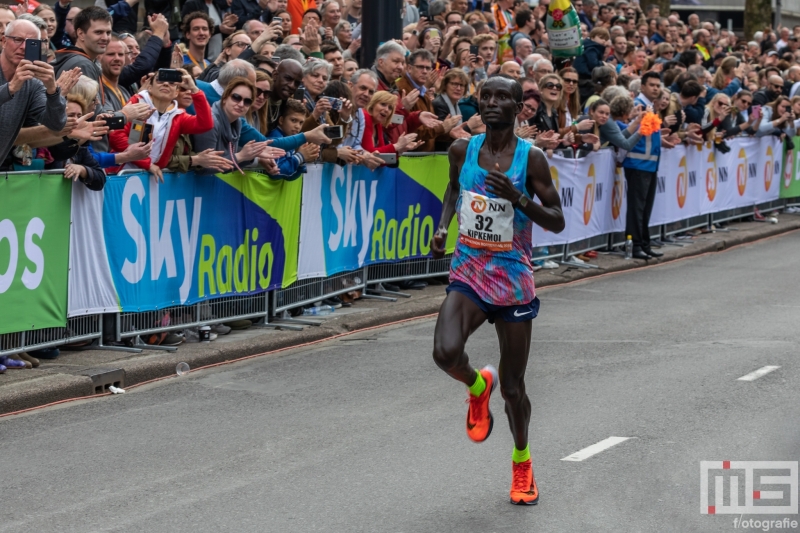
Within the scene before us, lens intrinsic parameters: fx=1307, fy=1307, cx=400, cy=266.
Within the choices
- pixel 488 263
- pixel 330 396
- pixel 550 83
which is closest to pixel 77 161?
pixel 330 396

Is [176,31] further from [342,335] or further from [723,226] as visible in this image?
[723,226]

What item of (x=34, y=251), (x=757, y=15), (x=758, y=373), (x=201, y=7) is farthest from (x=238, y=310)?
(x=757, y=15)

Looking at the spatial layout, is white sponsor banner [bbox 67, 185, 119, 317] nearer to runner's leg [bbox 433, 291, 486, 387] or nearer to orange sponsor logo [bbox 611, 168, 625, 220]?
runner's leg [bbox 433, 291, 486, 387]

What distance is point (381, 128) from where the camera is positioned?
42.7ft

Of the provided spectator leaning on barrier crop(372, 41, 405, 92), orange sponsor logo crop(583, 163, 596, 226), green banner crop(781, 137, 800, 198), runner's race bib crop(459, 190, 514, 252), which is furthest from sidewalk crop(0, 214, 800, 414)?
green banner crop(781, 137, 800, 198)

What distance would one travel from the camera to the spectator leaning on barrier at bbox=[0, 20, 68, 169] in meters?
8.62

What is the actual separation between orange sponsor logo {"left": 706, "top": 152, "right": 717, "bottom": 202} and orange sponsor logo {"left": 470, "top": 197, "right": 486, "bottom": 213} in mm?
14259

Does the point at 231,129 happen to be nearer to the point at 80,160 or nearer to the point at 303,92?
the point at 303,92

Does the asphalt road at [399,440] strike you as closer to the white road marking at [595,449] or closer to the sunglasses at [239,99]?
the white road marking at [595,449]

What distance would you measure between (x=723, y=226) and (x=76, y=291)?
46.5 feet

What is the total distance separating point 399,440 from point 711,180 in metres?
13.8

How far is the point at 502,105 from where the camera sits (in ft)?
21.0

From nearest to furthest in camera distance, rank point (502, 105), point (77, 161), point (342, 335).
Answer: point (502, 105), point (77, 161), point (342, 335)

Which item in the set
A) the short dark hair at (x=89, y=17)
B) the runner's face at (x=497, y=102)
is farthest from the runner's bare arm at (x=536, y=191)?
the short dark hair at (x=89, y=17)
